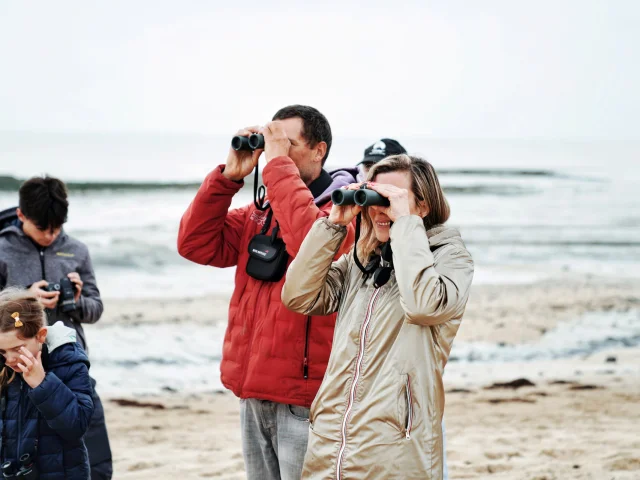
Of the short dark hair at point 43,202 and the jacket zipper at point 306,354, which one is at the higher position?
the short dark hair at point 43,202

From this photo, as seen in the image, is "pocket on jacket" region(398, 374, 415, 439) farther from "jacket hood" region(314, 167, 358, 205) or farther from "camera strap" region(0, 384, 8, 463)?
"camera strap" region(0, 384, 8, 463)

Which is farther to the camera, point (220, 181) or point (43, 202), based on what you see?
point (43, 202)

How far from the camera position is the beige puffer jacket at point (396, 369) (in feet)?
6.84

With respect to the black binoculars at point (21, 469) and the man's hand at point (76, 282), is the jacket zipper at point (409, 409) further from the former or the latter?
the man's hand at point (76, 282)

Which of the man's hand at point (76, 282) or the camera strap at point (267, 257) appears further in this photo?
the man's hand at point (76, 282)

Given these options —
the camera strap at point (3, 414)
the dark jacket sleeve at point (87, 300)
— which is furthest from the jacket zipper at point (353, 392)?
the dark jacket sleeve at point (87, 300)

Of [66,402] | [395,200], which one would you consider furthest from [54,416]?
[395,200]

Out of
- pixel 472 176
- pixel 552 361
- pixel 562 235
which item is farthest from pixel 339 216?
pixel 472 176

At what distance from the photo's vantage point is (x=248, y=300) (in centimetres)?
278

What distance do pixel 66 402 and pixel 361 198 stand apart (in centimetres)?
127

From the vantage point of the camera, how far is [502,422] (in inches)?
230

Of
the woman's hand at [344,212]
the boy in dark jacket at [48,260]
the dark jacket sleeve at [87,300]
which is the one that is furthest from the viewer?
the dark jacket sleeve at [87,300]

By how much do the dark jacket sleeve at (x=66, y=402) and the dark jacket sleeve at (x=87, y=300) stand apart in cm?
82

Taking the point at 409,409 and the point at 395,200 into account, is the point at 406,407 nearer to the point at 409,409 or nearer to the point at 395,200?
the point at 409,409
